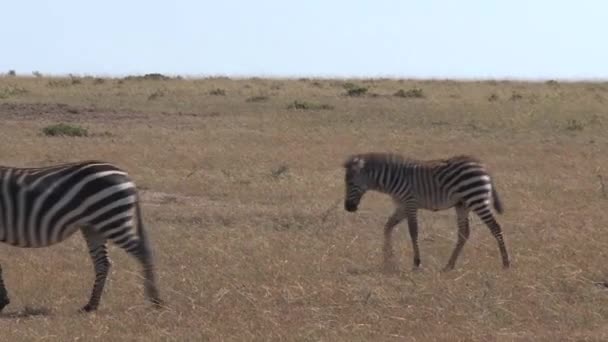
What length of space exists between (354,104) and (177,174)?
13.7 metres

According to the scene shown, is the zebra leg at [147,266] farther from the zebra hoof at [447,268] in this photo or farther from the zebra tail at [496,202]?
the zebra tail at [496,202]

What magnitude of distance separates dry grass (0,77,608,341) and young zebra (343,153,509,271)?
1.25 feet

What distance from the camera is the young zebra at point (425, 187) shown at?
10.9m

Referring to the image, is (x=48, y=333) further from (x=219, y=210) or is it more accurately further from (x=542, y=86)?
(x=542, y=86)

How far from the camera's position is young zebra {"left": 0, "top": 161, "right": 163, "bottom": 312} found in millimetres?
8305

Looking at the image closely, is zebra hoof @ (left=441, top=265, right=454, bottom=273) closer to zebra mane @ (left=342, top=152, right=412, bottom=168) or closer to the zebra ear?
zebra mane @ (left=342, top=152, right=412, bottom=168)

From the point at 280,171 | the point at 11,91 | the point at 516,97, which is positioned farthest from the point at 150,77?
the point at 280,171

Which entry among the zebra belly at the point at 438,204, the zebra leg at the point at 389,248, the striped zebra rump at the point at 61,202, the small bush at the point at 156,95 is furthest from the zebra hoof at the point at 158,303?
the small bush at the point at 156,95

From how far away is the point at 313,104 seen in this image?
2877cm

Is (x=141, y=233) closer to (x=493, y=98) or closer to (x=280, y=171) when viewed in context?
(x=280, y=171)

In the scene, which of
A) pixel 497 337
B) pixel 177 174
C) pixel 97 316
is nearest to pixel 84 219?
pixel 97 316

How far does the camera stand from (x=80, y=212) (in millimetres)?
8328

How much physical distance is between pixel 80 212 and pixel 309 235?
417 cm

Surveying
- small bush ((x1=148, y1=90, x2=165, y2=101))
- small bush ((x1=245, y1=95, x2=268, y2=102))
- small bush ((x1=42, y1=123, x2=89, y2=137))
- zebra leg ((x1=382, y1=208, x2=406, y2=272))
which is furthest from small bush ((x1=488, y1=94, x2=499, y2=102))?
zebra leg ((x1=382, y1=208, x2=406, y2=272))
